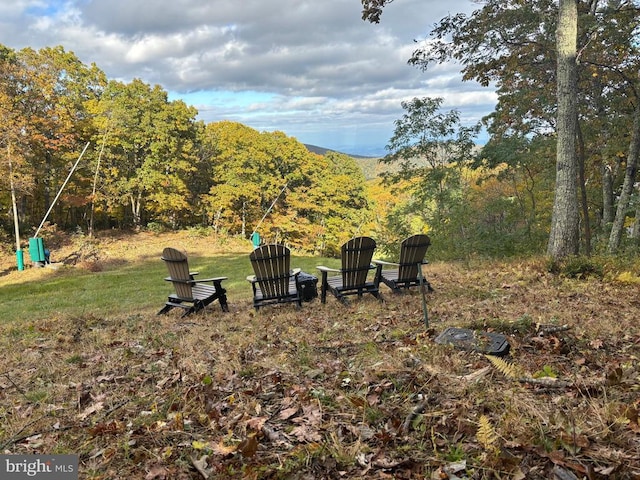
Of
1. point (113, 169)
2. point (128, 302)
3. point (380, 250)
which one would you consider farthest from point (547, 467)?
point (113, 169)

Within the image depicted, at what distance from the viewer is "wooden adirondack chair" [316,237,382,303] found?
555 centimetres

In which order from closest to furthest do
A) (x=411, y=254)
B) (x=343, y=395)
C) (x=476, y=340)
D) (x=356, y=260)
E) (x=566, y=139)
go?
1. (x=343, y=395)
2. (x=476, y=340)
3. (x=356, y=260)
4. (x=411, y=254)
5. (x=566, y=139)

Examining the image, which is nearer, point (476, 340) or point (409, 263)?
point (476, 340)

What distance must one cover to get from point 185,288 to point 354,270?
7.72 feet

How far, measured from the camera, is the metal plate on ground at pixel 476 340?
9.72ft

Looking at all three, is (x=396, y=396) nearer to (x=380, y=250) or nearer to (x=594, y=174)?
(x=380, y=250)

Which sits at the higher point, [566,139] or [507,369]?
[566,139]

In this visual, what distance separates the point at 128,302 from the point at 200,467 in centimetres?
713

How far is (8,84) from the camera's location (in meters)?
14.8

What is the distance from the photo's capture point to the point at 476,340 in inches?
123

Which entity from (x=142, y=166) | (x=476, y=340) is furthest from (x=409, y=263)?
(x=142, y=166)

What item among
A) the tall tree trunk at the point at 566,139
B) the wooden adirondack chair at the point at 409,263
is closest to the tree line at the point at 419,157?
the tall tree trunk at the point at 566,139

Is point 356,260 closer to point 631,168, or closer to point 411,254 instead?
point 411,254

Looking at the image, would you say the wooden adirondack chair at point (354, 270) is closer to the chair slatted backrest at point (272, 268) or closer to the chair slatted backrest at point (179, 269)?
the chair slatted backrest at point (272, 268)
